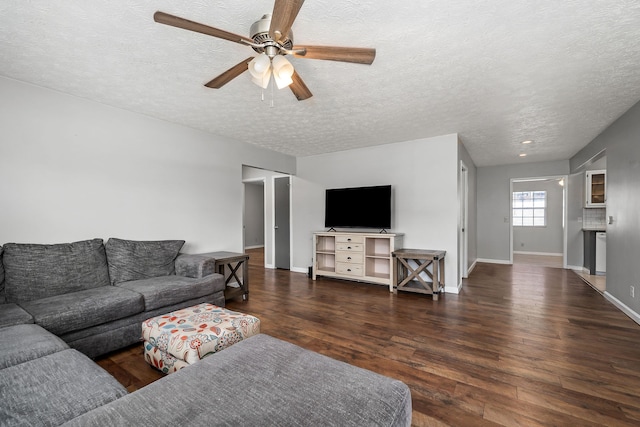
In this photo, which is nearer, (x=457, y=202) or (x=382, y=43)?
(x=382, y=43)

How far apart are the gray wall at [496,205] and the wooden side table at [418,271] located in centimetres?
347

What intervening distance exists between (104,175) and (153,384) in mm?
2814

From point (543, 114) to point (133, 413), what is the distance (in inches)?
172

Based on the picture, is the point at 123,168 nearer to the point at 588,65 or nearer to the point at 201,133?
the point at 201,133

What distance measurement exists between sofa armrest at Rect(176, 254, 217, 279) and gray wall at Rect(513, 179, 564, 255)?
353 inches

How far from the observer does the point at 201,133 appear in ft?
12.8

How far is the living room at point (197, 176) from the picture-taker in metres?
2.54

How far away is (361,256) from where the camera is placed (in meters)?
4.53

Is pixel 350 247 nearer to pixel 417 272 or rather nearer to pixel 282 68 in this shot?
pixel 417 272

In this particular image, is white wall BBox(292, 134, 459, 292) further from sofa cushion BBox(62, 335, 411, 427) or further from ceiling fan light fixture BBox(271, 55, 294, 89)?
sofa cushion BBox(62, 335, 411, 427)

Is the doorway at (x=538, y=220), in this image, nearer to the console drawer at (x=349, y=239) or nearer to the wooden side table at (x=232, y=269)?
the console drawer at (x=349, y=239)

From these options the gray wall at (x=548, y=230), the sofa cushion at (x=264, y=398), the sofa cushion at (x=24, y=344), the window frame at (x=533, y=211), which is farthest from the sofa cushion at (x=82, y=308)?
the gray wall at (x=548, y=230)

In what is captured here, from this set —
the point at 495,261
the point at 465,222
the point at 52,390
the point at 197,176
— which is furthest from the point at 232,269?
the point at 495,261

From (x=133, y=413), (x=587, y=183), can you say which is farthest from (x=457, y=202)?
(x=133, y=413)
